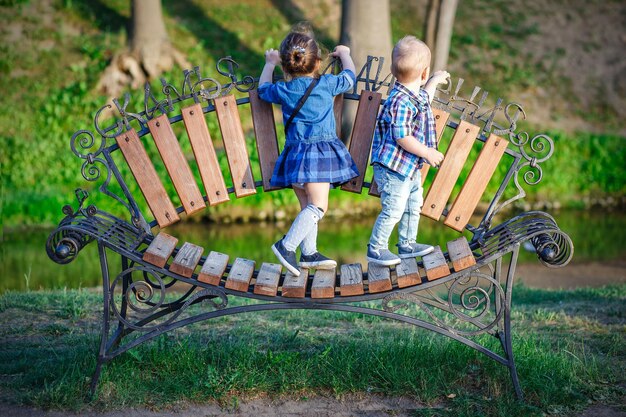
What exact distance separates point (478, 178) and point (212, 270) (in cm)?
166

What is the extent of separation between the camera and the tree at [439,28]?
530 inches

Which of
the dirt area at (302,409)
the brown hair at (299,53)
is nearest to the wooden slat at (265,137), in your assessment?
the brown hair at (299,53)

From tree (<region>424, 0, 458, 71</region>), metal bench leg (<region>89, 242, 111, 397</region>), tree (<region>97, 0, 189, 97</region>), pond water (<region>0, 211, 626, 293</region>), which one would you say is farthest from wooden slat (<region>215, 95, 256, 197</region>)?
tree (<region>424, 0, 458, 71</region>)

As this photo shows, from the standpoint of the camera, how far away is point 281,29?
15.6m

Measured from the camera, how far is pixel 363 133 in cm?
489

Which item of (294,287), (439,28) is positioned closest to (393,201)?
(294,287)

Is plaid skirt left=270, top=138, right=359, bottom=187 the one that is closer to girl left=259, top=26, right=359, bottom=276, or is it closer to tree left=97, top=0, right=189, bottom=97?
girl left=259, top=26, right=359, bottom=276

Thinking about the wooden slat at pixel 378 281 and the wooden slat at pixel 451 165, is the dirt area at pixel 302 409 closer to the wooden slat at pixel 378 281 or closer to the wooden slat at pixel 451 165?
the wooden slat at pixel 378 281

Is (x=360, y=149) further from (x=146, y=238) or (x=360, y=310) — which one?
(x=146, y=238)

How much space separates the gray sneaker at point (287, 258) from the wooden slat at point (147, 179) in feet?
2.08

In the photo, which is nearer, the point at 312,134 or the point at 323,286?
the point at 323,286

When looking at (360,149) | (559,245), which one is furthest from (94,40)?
(559,245)

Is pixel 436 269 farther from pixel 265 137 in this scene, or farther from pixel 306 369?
pixel 265 137

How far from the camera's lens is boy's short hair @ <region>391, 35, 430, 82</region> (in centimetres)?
448
